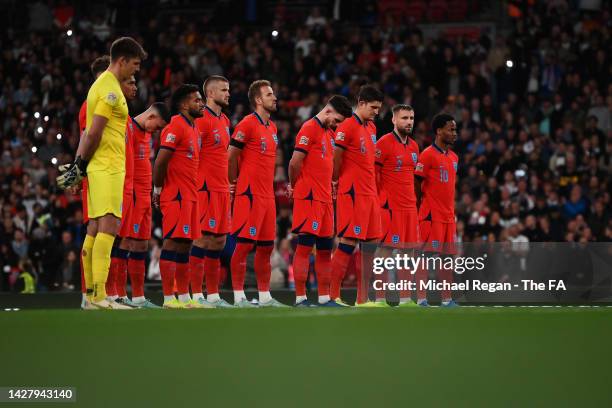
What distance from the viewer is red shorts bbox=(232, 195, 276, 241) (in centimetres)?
1241

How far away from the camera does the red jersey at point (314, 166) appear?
1262 centimetres

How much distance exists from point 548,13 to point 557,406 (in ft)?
67.0

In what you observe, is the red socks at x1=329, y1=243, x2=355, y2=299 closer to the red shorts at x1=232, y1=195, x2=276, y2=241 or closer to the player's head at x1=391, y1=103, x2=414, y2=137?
the red shorts at x1=232, y1=195, x2=276, y2=241

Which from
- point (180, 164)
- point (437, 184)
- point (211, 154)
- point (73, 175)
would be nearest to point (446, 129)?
point (437, 184)

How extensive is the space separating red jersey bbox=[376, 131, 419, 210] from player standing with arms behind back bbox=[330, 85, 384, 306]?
0.41 meters

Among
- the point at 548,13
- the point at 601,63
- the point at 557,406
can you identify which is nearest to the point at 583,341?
the point at 557,406

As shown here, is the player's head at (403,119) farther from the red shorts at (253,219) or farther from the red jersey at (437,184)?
the red shorts at (253,219)

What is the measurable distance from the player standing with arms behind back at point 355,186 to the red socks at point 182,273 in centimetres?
168

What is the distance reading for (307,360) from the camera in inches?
284

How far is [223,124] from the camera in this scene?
41.1 ft

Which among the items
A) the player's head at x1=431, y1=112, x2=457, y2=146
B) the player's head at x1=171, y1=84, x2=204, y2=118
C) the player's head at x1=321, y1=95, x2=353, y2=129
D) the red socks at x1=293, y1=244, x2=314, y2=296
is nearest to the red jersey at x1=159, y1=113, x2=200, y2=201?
the player's head at x1=171, y1=84, x2=204, y2=118

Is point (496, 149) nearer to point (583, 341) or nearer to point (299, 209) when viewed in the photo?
point (299, 209)

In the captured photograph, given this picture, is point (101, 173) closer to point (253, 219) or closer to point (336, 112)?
point (253, 219)

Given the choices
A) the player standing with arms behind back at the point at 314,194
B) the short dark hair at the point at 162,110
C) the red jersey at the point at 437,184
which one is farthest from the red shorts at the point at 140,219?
the red jersey at the point at 437,184
